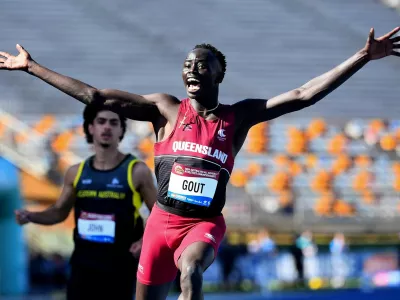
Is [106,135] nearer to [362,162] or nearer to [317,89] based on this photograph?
[317,89]

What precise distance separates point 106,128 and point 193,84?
175 cm

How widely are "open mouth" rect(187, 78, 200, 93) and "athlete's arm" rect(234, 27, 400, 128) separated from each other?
0.34 meters

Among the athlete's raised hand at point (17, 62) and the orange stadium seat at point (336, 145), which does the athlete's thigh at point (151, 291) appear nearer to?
the athlete's raised hand at point (17, 62)

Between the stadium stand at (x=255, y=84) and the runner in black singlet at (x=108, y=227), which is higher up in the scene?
the stadium stand at (x=255, y=84)

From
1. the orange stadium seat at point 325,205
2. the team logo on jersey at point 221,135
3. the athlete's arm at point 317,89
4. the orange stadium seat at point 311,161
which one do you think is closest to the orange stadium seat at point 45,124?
the orange stadium seat at point 311,161

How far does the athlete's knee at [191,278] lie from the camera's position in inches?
195

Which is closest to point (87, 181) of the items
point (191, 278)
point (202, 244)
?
point (202, 244)

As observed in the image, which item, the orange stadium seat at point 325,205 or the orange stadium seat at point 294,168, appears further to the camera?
the orange stadium seat at point 294,168

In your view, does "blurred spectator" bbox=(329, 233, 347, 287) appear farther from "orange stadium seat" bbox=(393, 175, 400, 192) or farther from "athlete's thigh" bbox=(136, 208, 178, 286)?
"athlete's thigh" bbox=(136, 208, 178, 286)

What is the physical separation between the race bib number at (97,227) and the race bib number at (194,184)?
1.41 m

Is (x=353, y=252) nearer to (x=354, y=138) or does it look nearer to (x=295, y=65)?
(x=354, y=138)

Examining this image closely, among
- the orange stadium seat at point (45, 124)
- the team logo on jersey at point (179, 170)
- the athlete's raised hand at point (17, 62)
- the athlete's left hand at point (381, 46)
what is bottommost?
the team logo on jersey at point (179, 170)

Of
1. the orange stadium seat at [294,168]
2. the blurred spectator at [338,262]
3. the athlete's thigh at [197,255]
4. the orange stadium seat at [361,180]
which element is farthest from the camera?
the orange stadium seat at [361,180]

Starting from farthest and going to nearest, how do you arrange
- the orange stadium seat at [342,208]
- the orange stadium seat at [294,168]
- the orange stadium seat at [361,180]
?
the orange stadium seat at [361,180] < the orange stadium seat at [294,168] < the orange stadium seat at [342,208]
